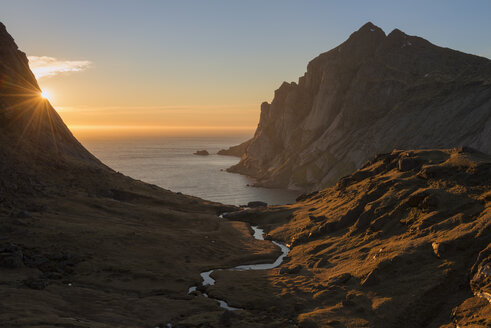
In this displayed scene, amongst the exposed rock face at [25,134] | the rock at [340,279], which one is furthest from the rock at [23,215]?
the rock at [340,279]

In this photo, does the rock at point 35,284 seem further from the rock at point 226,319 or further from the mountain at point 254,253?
the rock at point 226,319

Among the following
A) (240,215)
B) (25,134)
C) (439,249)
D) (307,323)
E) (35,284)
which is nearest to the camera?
(307,323)

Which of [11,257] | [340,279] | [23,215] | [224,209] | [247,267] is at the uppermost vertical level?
[23,215]

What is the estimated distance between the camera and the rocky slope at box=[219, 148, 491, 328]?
46.7 m

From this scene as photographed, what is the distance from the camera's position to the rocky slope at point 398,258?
153 feet

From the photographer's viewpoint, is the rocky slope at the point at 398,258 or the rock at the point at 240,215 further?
the rock at the point at 240,215

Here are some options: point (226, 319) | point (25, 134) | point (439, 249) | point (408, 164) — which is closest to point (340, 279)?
point (439, 249)

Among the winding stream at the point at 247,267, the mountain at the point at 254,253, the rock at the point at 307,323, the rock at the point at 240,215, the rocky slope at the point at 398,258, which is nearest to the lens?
the rocky slope at the point at 398,258

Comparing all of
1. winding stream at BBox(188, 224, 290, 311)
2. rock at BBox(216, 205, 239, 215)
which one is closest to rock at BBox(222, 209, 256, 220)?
rock at BBox(216, 205, 239, 215)

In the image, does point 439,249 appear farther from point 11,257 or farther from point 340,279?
Answer: point 11,257

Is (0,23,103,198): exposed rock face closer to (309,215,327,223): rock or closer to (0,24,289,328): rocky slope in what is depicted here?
(0,24,289,328): rocky slope

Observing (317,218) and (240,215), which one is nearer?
(317,218)

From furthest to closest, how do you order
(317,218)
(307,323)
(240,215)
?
1. (240,215)
2. (317,218)
3. (307,323)

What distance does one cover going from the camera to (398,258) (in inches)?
2203
